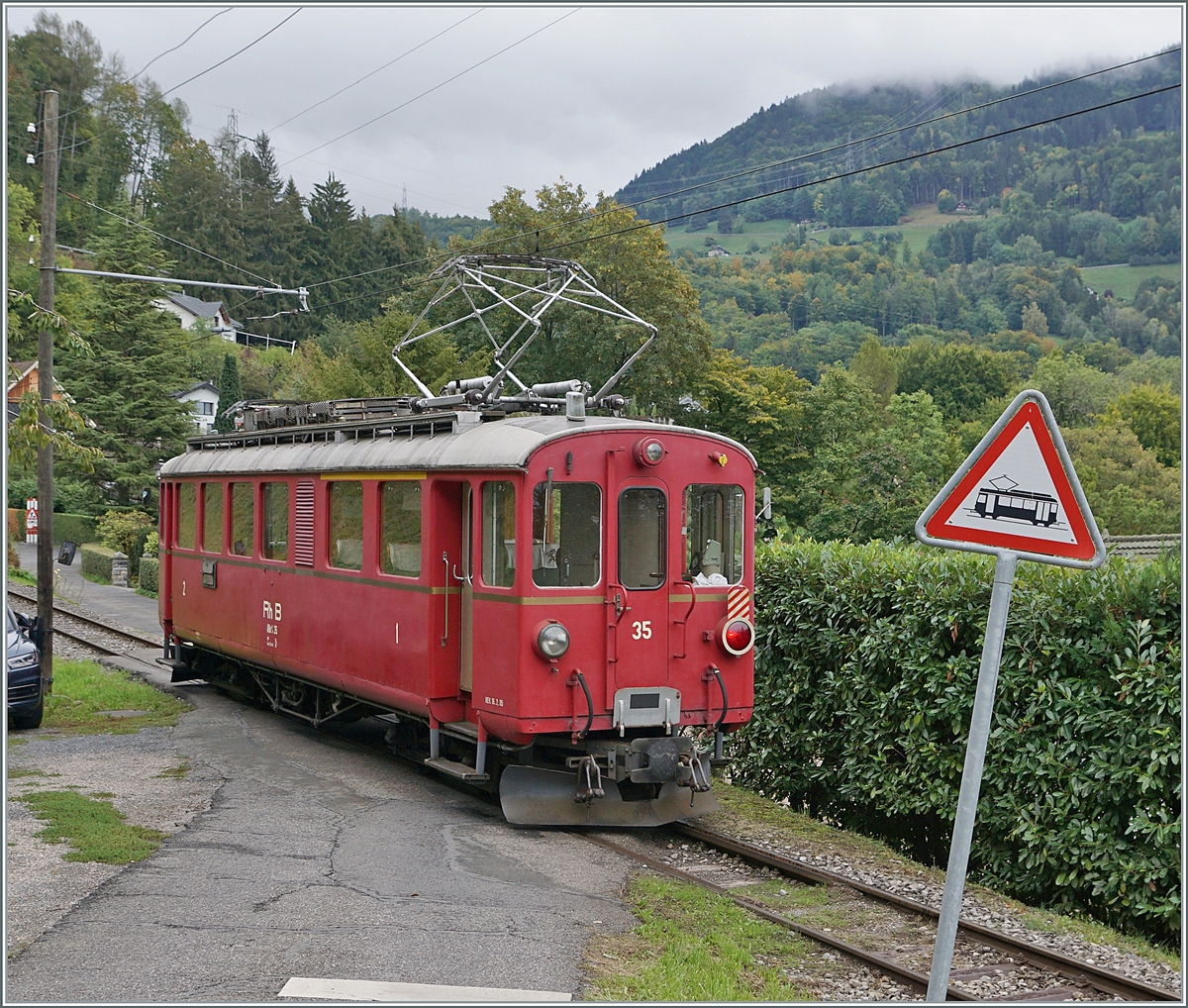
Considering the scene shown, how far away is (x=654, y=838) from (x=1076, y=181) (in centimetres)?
15158

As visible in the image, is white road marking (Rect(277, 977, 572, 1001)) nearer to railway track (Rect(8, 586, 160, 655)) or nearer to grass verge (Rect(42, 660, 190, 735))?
grass verge (Rect(42, 660, 190, 735))

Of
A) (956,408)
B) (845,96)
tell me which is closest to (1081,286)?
(956,408)

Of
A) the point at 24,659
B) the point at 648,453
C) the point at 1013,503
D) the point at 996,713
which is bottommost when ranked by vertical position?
the point at 24,659

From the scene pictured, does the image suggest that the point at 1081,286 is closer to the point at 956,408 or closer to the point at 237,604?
the point at 956,408

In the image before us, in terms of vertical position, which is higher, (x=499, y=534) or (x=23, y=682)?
Answer: (x=499, y=534)

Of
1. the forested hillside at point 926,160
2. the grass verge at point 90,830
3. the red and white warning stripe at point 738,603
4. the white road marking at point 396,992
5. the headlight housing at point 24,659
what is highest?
the forested hillside at point 926,160

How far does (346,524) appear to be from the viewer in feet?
39.1

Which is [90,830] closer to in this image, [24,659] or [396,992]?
[396,992]

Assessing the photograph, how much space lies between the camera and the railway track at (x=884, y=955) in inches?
255

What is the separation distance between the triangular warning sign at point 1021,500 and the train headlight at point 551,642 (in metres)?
5.37

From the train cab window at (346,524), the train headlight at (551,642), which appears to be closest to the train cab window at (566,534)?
the train headlight at (551,642)

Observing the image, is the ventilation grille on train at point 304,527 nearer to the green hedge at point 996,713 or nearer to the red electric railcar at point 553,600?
the red electric railcar at point 553,600

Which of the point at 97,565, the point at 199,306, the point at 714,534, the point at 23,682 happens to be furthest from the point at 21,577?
the point at 199,306

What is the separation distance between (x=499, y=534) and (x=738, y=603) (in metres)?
2.11
